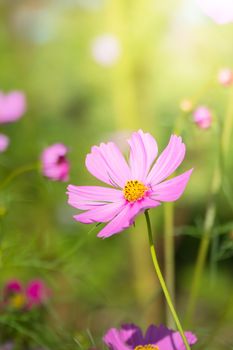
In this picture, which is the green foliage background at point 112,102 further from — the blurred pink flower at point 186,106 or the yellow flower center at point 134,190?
the yellow flower center at point 134,190

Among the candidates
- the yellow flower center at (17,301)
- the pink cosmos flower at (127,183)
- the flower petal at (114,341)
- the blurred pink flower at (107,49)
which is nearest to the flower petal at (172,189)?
the pink cosmos flower at (127,183)

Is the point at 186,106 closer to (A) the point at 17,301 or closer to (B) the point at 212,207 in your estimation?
(B) the point at 212,207

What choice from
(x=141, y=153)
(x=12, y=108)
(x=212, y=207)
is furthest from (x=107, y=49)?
(x=141, y=153)

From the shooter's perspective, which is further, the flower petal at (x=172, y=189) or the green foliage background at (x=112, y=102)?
the green foliage background at (x=112, y=102)

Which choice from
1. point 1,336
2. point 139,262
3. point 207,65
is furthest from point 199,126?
point 207,65

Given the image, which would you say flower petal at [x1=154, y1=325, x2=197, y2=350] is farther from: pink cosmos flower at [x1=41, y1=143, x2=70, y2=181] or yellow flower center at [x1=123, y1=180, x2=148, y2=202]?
pink cosmos flower at [x1=41, y1=143, x2=70, y2=181]

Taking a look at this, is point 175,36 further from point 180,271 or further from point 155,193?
point 155,193
